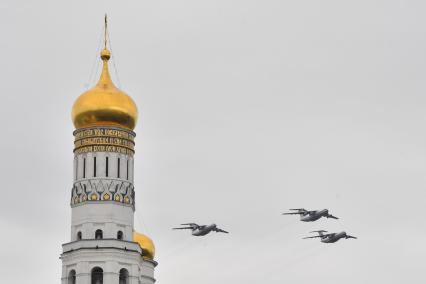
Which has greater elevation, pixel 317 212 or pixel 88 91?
pixel 88 91

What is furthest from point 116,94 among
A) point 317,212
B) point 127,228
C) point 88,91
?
point 317,212

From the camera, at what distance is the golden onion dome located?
10581cm

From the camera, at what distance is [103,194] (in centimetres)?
10431

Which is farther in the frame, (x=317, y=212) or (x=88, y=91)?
(x=88, y=91)

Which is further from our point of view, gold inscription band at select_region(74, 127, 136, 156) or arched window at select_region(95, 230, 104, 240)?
gold inscription band at select_region(74, 127, 136, 156)

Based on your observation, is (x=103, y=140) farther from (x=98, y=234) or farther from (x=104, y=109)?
(x=98, y=234)

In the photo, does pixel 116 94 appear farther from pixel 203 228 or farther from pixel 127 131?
pixel 203 228

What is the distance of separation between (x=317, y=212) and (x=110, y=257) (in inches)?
500

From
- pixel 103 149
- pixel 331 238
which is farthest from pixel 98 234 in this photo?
pixel 331 238

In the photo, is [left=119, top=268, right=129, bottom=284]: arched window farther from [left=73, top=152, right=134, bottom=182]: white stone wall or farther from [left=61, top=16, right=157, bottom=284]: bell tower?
[left=73, top=152, right=134, bottom=182]: white stone wall

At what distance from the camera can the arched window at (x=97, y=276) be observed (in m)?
103

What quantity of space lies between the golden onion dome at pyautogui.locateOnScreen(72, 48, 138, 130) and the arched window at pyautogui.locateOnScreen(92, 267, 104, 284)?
8.93 m

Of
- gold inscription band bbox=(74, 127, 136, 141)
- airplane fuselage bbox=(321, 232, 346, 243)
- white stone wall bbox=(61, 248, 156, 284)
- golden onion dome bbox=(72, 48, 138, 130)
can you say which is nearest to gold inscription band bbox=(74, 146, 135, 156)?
gold inscription band bbox=(74, 127, 136, 141)

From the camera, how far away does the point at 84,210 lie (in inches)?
4104
